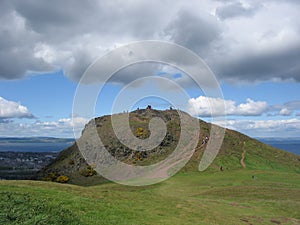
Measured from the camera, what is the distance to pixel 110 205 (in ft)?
104

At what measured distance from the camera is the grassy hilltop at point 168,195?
26.8 meters

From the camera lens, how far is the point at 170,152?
403ft

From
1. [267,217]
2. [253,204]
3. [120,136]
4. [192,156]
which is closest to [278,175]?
[192,156]

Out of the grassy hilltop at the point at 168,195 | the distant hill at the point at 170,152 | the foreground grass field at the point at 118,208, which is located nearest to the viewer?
the foreground grass field at the point at 118,208

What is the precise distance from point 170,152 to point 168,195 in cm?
6169

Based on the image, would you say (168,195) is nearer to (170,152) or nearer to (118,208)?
(118,208)

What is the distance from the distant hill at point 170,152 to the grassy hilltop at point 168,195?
1.12 feet

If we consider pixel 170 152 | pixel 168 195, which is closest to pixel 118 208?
pixel 168 195

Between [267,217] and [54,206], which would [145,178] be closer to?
[267,217]

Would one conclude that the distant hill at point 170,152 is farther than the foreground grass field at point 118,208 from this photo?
Yes

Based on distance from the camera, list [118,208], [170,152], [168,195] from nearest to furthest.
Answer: [118,208] → [168,195] → [170,152]

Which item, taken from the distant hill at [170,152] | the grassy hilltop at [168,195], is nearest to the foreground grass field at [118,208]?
the grassy hilltop at [168,195]

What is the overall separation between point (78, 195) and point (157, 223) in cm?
970

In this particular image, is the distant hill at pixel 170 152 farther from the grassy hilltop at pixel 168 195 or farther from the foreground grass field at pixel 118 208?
the foreground grass field at pixel 118 208
